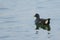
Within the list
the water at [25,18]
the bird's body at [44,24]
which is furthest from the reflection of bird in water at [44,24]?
the water at [25,18]

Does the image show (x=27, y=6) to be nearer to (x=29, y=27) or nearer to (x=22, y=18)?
(x=22, y=18)

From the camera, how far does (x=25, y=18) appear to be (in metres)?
11.9

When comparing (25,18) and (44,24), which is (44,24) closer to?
(44,24)

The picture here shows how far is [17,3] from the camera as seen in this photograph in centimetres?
1562

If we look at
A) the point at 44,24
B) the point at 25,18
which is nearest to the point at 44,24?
the point at 44,24

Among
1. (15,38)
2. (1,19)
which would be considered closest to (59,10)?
(1,19)

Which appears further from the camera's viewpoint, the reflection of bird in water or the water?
the reflection of bird in water

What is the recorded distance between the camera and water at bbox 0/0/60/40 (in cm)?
943

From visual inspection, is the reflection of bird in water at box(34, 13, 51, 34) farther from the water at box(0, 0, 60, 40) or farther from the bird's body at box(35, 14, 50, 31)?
the water at box(0, 0, 60, 40)

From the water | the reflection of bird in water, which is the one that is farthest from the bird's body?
the water

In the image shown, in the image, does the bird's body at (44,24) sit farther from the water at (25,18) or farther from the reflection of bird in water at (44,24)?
the water at (25,18)

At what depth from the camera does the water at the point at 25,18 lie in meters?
9.43

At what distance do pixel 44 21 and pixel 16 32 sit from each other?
922 millimetres

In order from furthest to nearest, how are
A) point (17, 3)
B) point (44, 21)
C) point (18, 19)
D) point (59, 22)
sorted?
point (17, 3) < point (18, 19) < point (59, 22) < point (44, 21)
